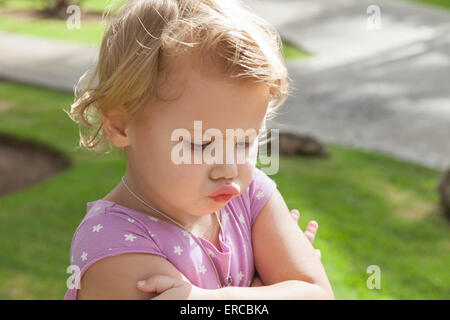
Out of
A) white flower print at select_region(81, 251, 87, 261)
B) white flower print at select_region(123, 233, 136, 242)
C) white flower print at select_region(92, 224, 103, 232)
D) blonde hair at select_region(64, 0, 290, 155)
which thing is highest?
blonde hair at select_region(64, 0, 290, 155)

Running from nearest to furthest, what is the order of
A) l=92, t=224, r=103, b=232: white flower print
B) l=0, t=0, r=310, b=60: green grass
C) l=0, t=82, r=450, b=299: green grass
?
l=92, t=224, r=103, b=232: white flower print < l=0, t=82, r=450, b=299: green grass < l=0, t=0, r=310, b=60: green grass

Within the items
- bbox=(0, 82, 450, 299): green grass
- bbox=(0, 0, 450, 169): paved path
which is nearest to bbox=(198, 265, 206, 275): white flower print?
bbox=(0, 82, 450, 299): green grass

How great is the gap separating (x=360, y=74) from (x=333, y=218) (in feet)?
14.6

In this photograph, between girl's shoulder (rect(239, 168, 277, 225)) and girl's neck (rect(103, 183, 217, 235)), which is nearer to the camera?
girl's neck (rect(103, 183, 217, 235))

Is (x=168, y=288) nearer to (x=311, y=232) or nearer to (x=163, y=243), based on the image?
(x=163, y=243)

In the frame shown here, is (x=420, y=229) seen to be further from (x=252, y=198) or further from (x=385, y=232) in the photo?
(x=252, y=198)

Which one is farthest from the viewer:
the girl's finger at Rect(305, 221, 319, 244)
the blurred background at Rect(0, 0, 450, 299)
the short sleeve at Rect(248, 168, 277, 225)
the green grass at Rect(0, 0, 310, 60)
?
Answer: the green grass at Rect(0, 0, 310, 60)

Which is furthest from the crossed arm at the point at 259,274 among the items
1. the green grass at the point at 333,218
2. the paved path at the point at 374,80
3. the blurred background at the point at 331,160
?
the paved path at the point at 374,80

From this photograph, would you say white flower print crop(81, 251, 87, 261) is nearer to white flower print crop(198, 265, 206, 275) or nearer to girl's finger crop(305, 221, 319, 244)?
white flower print crop(198, 265, 206, 275)

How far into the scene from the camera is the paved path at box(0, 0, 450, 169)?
6293mm

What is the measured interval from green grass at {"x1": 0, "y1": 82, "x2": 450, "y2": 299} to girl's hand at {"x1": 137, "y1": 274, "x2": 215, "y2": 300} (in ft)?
6.71

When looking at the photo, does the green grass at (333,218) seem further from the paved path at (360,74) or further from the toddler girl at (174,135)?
the toddler girl at (174,135)

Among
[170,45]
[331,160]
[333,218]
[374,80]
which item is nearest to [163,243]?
[170,45]

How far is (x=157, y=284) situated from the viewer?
1412 millimetres
